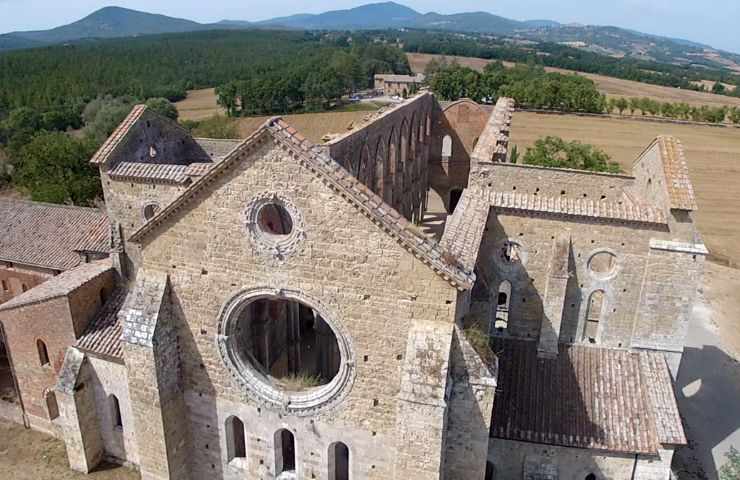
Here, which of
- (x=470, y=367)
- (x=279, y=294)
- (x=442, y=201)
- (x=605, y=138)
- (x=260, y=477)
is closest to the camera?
(x=470, y=367)

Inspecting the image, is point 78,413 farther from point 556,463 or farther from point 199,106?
point 199,106

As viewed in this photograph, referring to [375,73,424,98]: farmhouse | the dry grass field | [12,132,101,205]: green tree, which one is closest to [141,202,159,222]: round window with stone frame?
[12,132,101,205]: green tree

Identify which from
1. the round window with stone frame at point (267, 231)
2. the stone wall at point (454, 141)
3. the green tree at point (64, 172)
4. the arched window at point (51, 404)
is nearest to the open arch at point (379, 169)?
the stone wall at point (454, 141)

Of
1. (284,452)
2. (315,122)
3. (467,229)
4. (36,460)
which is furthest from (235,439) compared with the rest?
(315,122)

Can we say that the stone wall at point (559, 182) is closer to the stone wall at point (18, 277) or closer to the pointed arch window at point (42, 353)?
the pointed arch window at point (42, 353)

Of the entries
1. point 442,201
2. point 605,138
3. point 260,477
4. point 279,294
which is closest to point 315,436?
point 260,477

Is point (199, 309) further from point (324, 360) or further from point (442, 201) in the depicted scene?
point (442, 201)

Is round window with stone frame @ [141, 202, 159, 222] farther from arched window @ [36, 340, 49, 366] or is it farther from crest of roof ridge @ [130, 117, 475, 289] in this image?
crest of roof ridge @ [130, 117, 475, 289]
